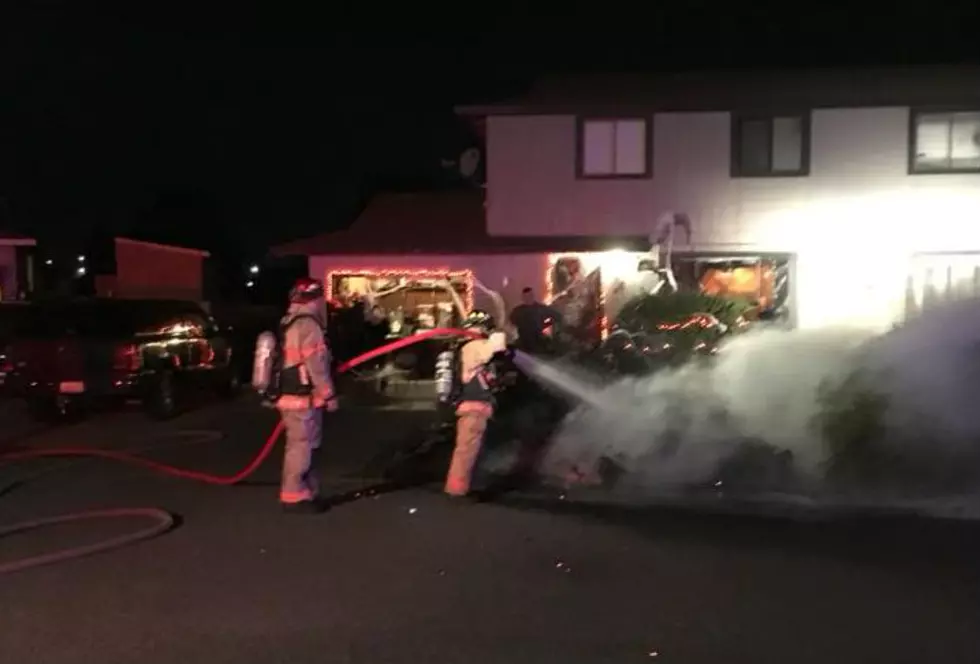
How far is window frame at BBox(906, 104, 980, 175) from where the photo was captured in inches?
789

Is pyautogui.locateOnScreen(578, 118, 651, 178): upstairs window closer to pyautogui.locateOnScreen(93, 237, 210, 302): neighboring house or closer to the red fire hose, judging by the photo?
the red fire hose

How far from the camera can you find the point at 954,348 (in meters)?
10.5

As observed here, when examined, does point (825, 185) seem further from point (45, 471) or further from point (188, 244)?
point (188, 244)

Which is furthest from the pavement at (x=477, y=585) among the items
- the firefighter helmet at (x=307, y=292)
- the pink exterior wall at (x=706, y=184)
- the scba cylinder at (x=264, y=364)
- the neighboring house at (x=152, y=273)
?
the neighboring house at (x=152, y=273)

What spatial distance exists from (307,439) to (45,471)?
12.7ft

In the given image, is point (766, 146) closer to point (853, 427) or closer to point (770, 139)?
point (770, 139)

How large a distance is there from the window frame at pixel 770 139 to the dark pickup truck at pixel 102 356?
10.2 m

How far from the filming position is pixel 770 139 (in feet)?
68.4

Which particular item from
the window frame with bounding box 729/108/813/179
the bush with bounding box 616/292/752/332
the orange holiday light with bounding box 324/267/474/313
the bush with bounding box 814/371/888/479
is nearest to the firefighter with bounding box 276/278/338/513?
the bush with bounding box 814/371/888/479

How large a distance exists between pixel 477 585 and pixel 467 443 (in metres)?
2.50

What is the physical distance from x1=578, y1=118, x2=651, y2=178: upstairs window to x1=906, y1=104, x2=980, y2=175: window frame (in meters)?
4.57

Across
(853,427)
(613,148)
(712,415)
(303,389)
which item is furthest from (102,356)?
(613,148)

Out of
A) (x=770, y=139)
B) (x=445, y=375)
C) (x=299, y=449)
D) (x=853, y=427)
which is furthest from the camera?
(x=770, y=139)

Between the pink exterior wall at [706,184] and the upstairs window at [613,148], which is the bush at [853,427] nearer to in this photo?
the pink exterior wall at [706,184]
